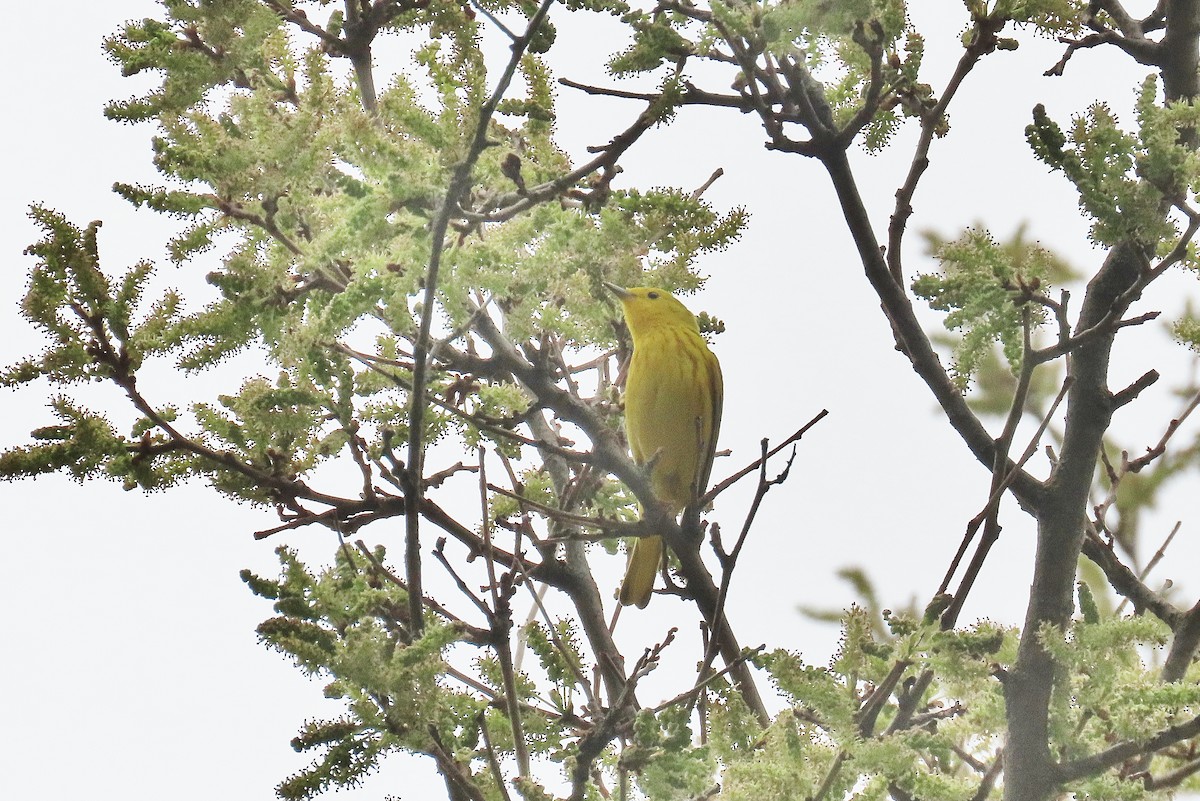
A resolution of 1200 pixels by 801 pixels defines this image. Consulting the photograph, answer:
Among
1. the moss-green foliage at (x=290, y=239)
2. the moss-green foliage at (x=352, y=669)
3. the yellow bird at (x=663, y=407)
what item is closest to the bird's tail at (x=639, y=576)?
the yellow bird at (x=663, y=407)

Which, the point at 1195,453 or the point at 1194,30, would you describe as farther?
the point at 1195,453

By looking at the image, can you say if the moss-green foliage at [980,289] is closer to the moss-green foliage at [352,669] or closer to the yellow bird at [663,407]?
the moss-green foliage at [352,669]

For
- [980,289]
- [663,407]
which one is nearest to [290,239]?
[980,289]

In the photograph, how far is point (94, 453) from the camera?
2471mm

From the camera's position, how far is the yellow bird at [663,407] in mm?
4484

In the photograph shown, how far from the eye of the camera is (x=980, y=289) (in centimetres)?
257

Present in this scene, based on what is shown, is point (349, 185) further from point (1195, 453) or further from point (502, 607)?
point (1195, 453)

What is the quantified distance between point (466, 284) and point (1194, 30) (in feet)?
6.80

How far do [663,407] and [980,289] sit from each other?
2023 mm

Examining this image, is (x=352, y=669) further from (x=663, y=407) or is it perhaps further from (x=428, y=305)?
(x=663, y=407)

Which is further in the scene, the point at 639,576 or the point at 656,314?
the point at 656,314

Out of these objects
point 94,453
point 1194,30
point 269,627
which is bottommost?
point 269,627

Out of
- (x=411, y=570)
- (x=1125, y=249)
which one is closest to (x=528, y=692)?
(x=411, y=570)

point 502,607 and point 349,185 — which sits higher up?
point 349,185
